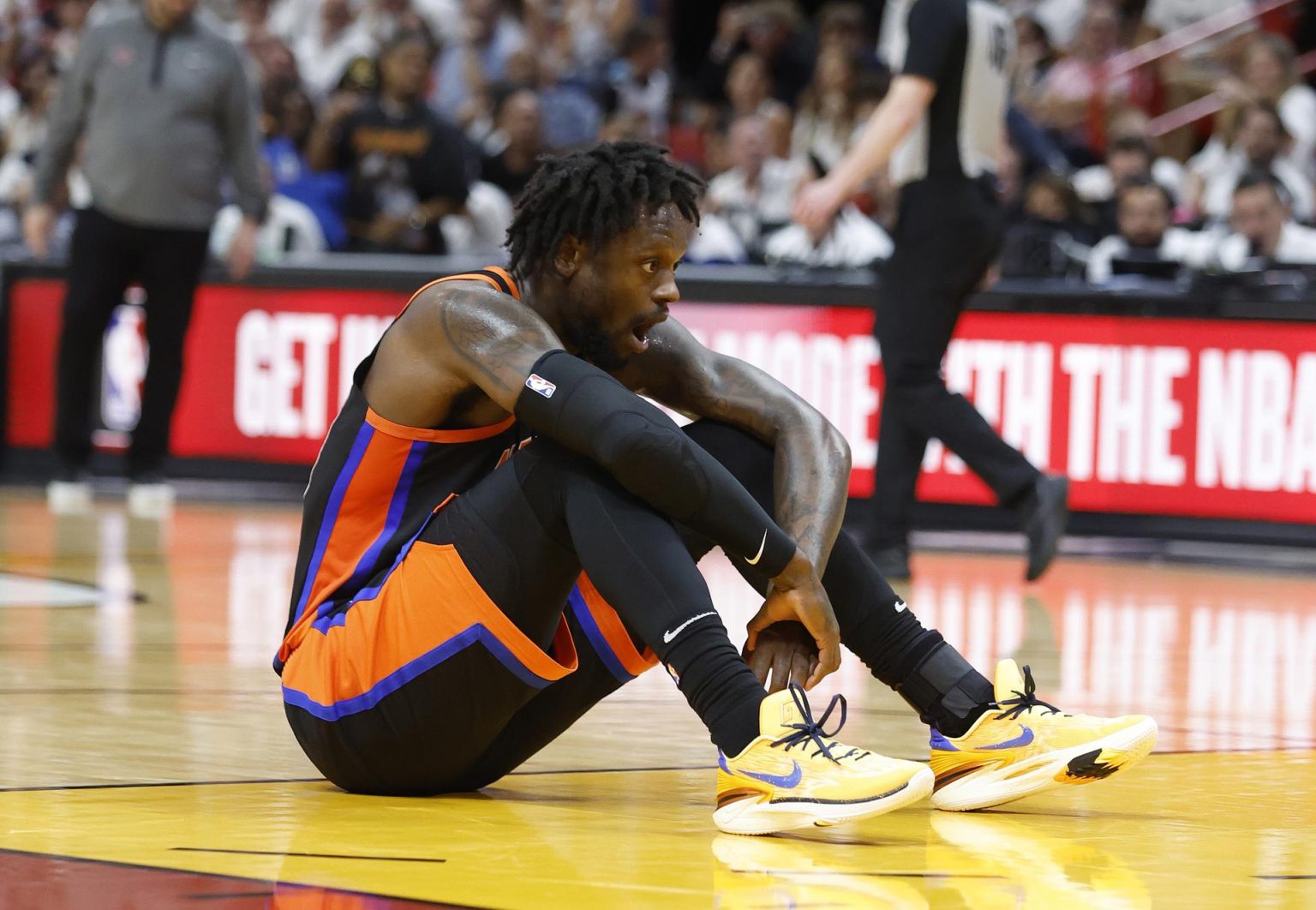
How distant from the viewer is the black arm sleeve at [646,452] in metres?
2.75

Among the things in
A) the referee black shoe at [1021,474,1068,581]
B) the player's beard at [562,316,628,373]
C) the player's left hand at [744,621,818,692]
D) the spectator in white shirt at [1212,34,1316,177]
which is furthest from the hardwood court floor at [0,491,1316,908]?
the spectator in white shirt at [1212,34,1316,177]

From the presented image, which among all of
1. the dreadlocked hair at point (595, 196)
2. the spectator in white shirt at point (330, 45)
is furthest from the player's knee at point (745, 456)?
the spectator in white shirt at point (330, 45)

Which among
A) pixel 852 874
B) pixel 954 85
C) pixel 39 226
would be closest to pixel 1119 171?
pixel 954 85

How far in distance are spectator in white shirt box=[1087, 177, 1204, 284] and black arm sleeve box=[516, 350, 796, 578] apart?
18.0ft

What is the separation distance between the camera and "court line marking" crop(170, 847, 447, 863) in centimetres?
261

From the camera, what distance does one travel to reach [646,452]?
2.75 meters

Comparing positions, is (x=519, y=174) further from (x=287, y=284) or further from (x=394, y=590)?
(x=394, y=590)

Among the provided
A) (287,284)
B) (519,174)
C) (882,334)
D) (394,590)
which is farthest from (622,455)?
(519,174)

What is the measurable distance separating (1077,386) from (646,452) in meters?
5.18

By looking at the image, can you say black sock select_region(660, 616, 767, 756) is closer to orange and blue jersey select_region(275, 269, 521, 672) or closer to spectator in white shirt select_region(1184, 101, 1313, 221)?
orange and blue jersey select_region(275, 269, 521, 672)

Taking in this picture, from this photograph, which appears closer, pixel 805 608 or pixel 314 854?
pixel 314 854

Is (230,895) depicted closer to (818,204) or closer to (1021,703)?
(1021,703)

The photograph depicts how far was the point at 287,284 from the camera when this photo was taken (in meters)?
8.95

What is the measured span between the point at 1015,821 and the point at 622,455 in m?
0.82
